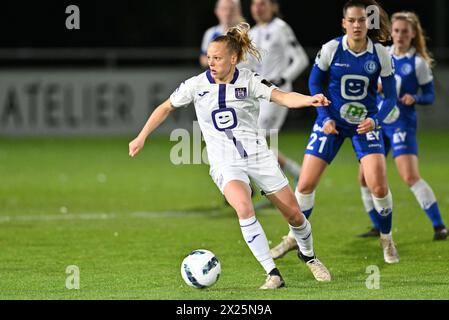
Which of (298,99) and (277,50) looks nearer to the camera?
(298,99)

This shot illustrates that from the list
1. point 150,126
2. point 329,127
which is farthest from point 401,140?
point 150,126

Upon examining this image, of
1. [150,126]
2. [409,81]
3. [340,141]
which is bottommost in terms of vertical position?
[340,141]

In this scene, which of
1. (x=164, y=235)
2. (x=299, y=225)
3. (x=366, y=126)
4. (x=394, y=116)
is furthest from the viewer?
(x=164, y=235)

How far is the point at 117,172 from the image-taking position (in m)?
18.2

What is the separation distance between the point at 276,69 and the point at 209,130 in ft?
18.5

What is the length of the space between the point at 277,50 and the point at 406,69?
3090 millimetres

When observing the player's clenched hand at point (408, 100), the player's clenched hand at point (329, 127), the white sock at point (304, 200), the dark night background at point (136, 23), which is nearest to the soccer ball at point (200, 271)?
the player's clenched hand at point (329, 127)

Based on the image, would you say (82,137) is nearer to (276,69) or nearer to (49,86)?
(49,86)

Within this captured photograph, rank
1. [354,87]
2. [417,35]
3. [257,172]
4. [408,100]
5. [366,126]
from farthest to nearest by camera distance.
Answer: [417,35] < [408,100] < [354,87] < [366,126] < [257,172]

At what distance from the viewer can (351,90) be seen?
31.2ft

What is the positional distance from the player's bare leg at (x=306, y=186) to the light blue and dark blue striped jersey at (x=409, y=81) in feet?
5.47

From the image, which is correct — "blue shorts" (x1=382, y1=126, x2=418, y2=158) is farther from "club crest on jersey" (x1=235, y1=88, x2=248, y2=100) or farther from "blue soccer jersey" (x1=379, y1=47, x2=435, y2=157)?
"club crest on jersey" (x1=235, y1=88, x2=248, y2=100)

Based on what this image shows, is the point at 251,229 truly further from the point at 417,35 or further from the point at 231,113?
→ the point at 417,35

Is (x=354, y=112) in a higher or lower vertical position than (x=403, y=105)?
higher
